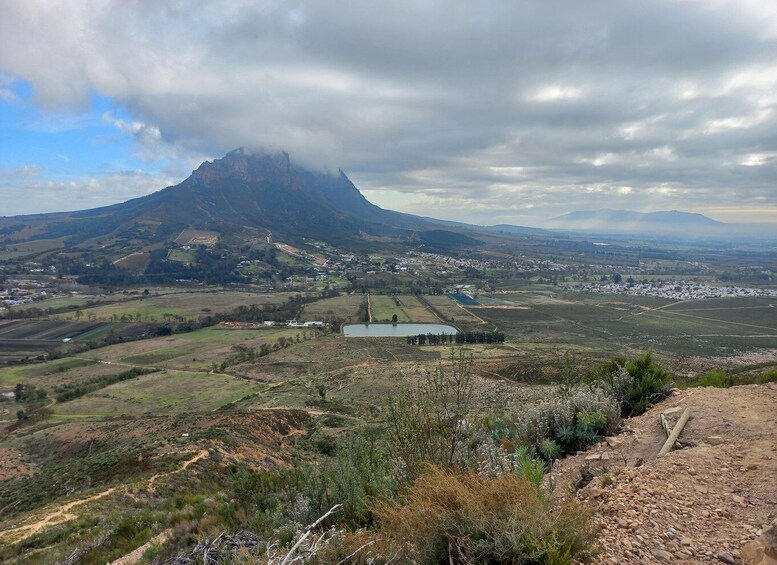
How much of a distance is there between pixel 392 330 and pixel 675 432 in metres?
56.2

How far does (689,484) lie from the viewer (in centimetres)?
408

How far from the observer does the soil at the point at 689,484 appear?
Result: 322cm

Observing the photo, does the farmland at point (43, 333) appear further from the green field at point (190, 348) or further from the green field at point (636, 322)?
the green field at point (636, 322)

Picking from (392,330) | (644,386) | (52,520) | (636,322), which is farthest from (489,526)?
(636,322)

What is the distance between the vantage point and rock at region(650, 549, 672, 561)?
3.09 metres

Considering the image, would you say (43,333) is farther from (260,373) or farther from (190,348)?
(260,373)

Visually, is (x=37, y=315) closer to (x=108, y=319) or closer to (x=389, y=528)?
(x=108, y=319)

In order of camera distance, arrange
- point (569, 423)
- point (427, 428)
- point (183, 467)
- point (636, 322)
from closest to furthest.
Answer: point (427, 428) → point (569, 423) → point (183, 467) → point (636, 322)

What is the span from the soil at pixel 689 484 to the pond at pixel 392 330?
2037 inches

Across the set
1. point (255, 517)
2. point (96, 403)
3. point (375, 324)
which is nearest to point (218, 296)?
point (375, 324)

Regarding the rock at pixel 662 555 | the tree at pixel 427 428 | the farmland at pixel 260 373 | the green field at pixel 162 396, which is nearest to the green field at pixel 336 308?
the farmland at pixel 260 373

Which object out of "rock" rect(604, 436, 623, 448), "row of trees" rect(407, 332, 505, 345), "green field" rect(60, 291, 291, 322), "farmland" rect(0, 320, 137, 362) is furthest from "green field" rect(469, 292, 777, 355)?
"farmland" rect(0, 320, 137, 362)

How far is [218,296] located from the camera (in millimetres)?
87750

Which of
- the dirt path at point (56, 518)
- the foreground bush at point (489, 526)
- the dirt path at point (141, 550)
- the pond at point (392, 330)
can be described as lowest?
the pond at point (392, 330)
